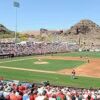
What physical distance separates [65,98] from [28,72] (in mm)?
30496

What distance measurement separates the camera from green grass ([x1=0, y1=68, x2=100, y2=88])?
38.2m

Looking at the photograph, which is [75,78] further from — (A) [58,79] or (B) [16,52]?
(B) [16,52]

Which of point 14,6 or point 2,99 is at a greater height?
point 14,6

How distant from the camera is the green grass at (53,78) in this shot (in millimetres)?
38219

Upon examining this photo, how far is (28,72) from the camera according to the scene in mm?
47594

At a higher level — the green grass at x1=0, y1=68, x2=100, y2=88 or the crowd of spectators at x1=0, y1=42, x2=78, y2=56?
the crowd of spectators at x1=0, y1=42, x2=78, y2=56

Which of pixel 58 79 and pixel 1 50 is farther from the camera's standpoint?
pixel 1 50

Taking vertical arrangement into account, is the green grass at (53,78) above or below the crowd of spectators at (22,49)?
below

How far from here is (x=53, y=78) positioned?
42.1 metres

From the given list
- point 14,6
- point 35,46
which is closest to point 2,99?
point 14,6

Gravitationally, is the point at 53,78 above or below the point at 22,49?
below

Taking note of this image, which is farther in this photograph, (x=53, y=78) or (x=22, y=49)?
(x=22, y=49)

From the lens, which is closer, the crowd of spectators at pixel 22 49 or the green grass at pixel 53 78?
the green grass at pixel 53 78

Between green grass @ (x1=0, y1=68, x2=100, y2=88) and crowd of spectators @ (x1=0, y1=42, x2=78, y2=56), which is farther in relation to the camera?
crowd of spectators @ (x1=0, y1=42, x2=78, y2=56)
